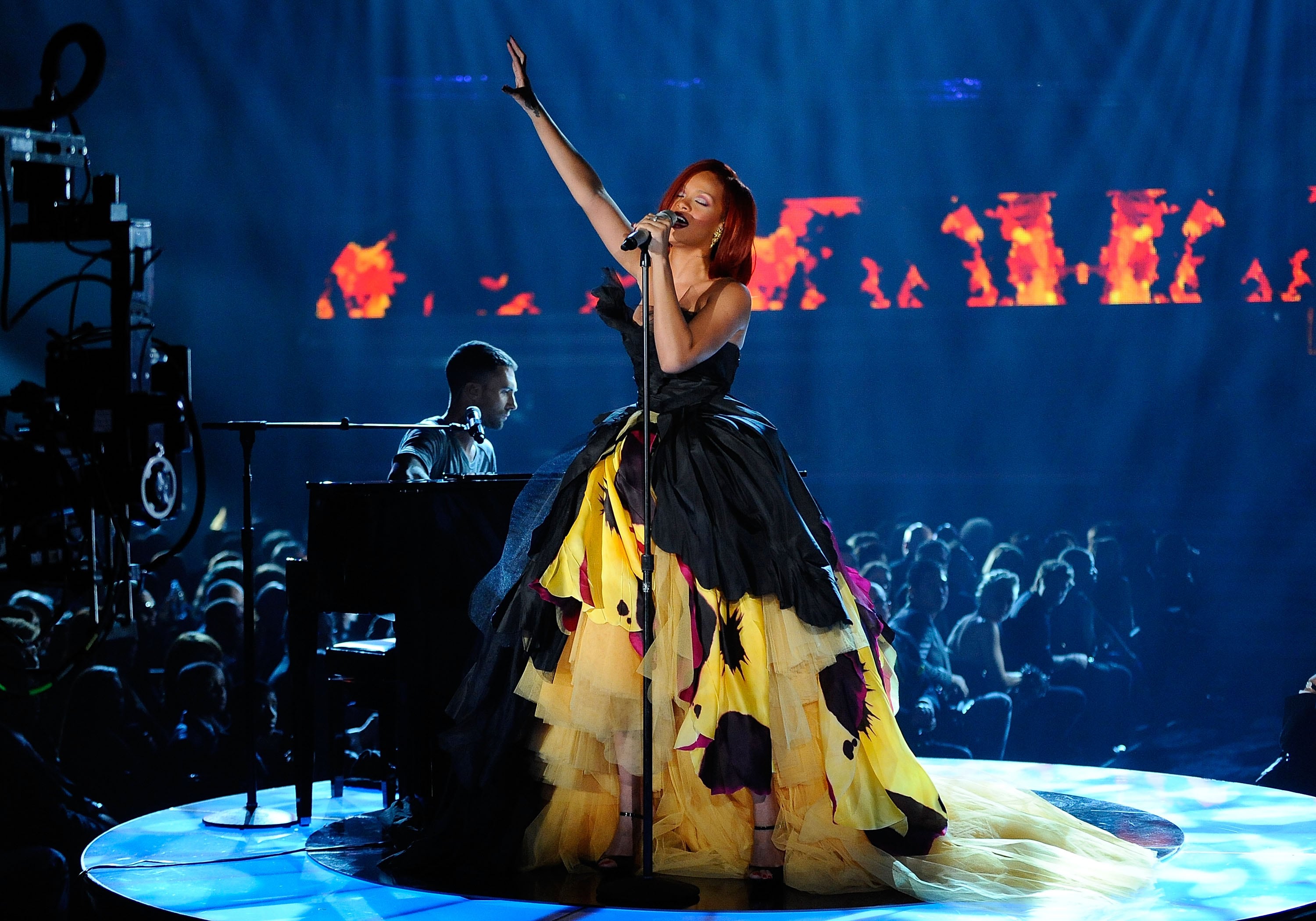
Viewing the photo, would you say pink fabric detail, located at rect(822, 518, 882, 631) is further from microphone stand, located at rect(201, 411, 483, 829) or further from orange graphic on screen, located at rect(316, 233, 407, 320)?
orange graphic on screen, located at rect(316, 233, 407, 320)

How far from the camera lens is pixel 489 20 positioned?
267 inches

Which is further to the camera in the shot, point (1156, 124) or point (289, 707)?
point (1156, 124)

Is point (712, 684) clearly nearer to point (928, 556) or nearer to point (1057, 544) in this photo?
point (928, 556)

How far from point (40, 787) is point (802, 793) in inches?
104

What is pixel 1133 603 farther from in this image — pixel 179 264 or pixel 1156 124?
pixel 179 264

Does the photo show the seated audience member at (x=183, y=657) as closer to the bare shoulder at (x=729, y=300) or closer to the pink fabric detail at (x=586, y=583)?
the pink fabric detail at (x=586, y=583)

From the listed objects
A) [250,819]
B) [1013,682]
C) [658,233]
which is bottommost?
[1013,682]

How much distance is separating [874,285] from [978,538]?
1572 mm

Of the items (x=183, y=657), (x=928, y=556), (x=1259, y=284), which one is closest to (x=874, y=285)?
(x=1259, y=284)

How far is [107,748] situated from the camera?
430 cm

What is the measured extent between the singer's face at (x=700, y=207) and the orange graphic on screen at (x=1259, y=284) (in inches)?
208

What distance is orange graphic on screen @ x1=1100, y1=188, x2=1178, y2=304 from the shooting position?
688cm

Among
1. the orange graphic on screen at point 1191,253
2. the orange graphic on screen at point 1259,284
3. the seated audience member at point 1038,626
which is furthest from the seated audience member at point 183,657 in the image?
the orange graphic on screen at point 1259,284

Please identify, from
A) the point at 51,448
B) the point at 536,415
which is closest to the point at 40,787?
the point at 51,448
